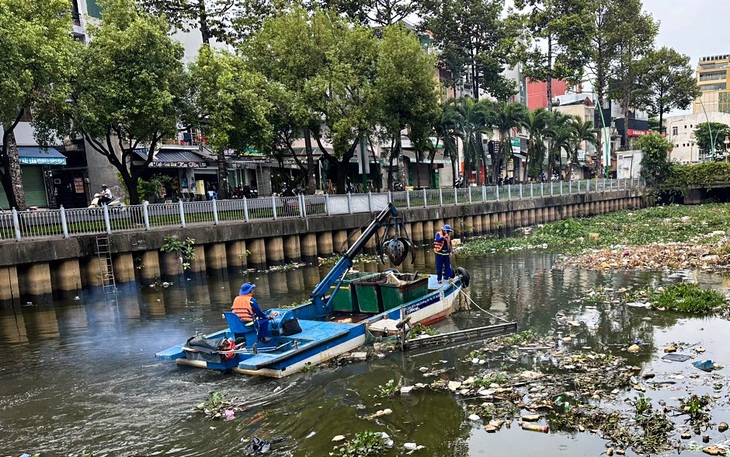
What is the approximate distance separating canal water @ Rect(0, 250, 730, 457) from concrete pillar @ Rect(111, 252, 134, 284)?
3.09 metres

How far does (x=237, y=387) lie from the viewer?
9492 millimetres

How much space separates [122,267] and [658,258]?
19.8m

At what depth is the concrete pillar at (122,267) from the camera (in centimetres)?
1998

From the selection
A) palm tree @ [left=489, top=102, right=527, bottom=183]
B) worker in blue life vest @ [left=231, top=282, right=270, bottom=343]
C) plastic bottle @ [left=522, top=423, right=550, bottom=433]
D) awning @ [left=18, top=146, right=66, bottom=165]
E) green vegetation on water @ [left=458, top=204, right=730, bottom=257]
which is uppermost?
palm tree @ [left=489, top=102, right=527, bottom=183]

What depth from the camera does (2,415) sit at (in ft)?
29.1

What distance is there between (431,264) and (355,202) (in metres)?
5.55

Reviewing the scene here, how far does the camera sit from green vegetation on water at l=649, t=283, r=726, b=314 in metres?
13.1

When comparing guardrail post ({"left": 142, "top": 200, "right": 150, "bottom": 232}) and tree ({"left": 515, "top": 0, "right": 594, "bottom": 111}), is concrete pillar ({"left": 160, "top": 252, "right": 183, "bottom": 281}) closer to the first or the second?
guardrail post ({"left": 142, "top": 200, "right": 150, "bottom": 232})

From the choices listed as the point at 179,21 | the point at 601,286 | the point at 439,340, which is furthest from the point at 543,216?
the point at 439,340

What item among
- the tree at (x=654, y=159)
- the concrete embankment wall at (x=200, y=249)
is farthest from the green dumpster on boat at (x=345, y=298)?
the tree at (x=654, y=159)

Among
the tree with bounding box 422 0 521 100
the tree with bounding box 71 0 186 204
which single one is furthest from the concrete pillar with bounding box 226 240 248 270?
the tree with bounding box 422 0 521 100

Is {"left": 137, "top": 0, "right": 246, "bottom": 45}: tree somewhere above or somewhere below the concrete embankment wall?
above

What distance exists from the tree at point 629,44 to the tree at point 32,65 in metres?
44.4

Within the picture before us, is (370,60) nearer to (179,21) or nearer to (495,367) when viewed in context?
(179,21)
